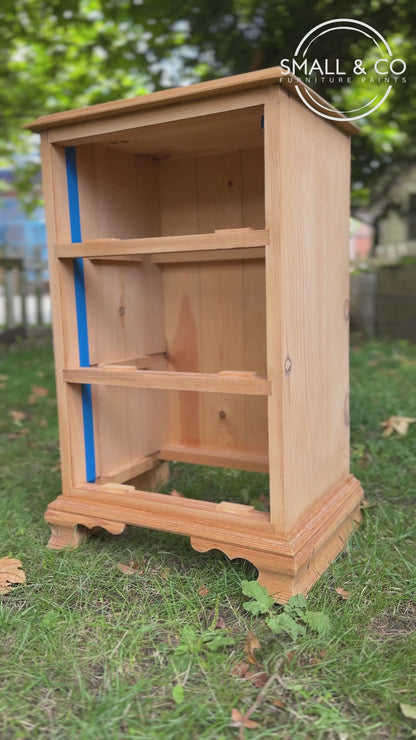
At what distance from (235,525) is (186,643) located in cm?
37

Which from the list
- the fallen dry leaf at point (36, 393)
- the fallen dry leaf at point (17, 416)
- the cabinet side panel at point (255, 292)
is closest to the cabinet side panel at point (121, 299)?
the cabinet side panel at point (255, 292)

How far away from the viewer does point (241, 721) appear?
4.20 feet

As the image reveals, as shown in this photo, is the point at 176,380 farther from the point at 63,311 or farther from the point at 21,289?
the point at 21,289

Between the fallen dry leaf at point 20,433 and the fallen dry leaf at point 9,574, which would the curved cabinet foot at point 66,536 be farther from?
the fallen dry leaf at point 20,433

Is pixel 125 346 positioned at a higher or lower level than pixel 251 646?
higher

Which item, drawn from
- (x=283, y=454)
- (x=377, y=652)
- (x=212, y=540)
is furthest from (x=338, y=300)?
(x=377, y=652)

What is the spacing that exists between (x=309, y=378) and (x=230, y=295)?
0.70m

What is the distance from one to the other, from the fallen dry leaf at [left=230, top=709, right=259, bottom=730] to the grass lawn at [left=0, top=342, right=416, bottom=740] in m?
0.01

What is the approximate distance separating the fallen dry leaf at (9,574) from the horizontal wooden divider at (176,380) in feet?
1.97

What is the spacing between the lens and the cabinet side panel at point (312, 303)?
1693mm

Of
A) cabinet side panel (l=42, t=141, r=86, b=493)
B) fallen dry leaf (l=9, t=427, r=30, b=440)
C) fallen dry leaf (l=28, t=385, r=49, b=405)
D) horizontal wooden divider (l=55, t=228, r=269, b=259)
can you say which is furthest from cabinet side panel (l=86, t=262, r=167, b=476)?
fallen dry leaf (l=28, t=385, r=49, b=405)

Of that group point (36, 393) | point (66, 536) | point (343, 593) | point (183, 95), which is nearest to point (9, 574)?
point (66, 536)

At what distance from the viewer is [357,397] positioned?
391 centimetres

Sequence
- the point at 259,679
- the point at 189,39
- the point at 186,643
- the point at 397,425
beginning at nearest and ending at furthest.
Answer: the point at 259,679, the point at 186,643, the point at 397,425, the point at 189,39
